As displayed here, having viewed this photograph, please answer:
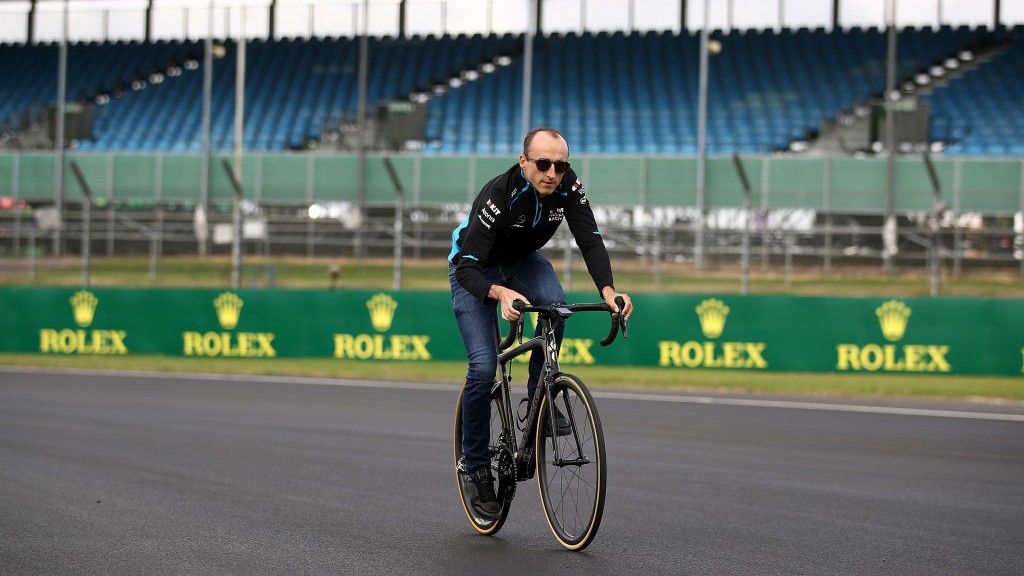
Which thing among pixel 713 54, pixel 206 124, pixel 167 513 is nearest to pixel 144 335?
pixel 206 124

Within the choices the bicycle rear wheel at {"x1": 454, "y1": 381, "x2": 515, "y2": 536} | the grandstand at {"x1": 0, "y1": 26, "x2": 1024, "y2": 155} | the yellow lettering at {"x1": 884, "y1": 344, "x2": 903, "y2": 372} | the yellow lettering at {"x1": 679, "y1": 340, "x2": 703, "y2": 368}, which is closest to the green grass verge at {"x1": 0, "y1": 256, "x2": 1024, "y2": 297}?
the yellow lettering at {"x1": 679, "y1": 340, "x2": 703, "y2": 368}

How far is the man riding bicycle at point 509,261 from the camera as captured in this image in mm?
5961

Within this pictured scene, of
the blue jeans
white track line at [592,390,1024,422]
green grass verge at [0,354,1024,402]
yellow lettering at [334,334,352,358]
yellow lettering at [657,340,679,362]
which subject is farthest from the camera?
yellow lettering at [334,334,352,358]

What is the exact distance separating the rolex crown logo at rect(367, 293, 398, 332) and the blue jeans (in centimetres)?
1275

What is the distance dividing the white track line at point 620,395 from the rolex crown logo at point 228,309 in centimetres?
184

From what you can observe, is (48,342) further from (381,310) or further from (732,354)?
(732,354)

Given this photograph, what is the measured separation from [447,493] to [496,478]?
120 cm

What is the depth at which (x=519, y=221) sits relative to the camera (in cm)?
611

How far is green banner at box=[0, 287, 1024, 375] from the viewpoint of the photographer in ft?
56.0

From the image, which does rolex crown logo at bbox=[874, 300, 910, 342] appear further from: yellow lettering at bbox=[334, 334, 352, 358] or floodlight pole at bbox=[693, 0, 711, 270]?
yellow lettering at bbox=[334, 334, 352, 358]

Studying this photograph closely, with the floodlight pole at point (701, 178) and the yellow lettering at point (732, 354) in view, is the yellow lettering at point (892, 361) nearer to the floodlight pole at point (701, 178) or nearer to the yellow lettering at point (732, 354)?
the yellow lettering at point (732, 354)

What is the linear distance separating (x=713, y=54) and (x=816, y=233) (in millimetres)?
13529

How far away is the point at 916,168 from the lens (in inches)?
1097

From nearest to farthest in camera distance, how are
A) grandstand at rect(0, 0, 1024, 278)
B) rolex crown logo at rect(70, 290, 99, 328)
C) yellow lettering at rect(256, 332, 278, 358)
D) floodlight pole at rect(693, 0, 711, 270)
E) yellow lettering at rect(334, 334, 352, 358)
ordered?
1. yellow lettering at rect(334, 334, 352, 358)
2. yellow lettering at rect(256, 332, 278, 358)
3. rolex crown logo at rect(70, 290, 99, 328)
4. floodlight pole at rect(693, 0, 711, 270)
5. grandstand at rect(0, 0, 1024, 278)
